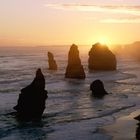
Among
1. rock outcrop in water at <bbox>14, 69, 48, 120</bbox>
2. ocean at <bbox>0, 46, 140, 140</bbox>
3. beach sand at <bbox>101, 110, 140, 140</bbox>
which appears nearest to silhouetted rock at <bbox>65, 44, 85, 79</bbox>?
ocean at <bbox>0, 46, 140, 140</bbox>

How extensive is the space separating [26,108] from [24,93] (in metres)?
2.04

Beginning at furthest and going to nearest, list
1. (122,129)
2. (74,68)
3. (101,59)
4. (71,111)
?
1. (101,59)
2. (74,68)
3. (71,111)
4. (122,129)

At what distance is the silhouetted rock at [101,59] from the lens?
5896 inches

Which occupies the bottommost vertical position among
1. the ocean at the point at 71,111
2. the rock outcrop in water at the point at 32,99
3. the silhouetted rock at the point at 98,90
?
the ocean at the point at 71,111

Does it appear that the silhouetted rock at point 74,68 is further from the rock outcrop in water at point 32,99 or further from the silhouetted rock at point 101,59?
the rock outcrop in water at point 32,99

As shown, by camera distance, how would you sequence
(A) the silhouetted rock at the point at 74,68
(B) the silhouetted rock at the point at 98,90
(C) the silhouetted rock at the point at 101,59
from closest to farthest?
(B) the silhouetted rock at the point at 98,90 < (A) the silhouetted rock at the point at 74,68 < (C) the silhouetted rock at the point at 101,59

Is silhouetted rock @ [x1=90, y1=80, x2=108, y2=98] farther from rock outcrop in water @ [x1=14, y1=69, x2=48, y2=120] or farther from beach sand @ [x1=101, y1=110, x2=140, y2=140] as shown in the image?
rock outcrop in water @ [x1=14, y1=69, x2=48, y2=120]

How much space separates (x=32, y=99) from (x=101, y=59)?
95851 millimetres

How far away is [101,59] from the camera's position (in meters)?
150

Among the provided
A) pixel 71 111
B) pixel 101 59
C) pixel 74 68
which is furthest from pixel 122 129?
pixel 101 59

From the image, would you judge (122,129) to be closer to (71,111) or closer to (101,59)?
(71,111)

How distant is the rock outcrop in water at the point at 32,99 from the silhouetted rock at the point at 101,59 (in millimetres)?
93465

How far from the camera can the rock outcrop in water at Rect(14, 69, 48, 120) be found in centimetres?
5619

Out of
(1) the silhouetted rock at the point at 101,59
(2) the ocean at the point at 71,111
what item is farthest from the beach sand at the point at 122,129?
(1) the silhouetted rock at the point at 101,59
